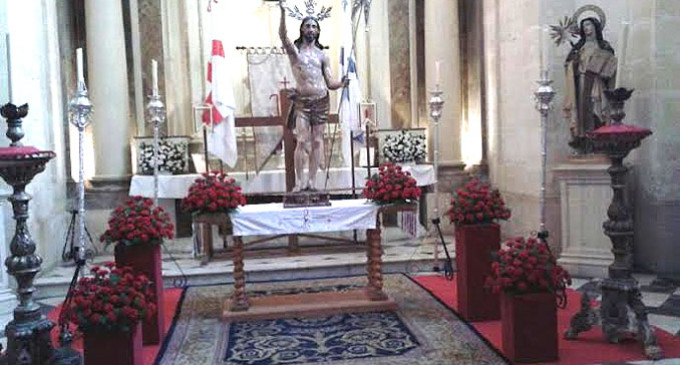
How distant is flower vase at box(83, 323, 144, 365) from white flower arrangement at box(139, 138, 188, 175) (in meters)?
6.01

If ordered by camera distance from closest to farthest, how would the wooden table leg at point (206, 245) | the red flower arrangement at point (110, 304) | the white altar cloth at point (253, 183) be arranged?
the red flower arrangement at point (110, 304) → the wooden table leg at point (206, 245) → the white altar cloth at point (253, 183)

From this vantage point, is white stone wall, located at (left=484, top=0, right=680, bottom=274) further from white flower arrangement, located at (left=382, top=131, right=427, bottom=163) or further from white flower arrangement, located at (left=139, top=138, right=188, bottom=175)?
white flower arrangement, located at (left=139, top=138, right=188, bottom=175)

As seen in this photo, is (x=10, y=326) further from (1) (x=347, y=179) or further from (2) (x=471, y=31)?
(2) (x=471, y=31)

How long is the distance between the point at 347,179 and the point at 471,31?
3506mm

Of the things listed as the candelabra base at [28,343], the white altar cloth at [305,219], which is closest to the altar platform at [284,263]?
the white altar cloth at [305,219]

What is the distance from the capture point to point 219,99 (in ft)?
28.8

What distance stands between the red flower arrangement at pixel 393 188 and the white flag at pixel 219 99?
3043mm

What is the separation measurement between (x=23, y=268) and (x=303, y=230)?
292cm

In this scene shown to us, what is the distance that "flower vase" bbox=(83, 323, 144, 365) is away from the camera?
4520 mm

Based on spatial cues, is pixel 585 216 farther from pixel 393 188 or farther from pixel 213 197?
pixel 213 197

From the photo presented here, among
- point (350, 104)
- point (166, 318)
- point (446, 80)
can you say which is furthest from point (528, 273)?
point (446, 80)

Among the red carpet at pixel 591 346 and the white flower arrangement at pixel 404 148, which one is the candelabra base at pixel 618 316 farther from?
the white flower arrangement at pixel 404 148

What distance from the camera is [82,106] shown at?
6.17m

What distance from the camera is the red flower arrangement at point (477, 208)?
20.4 feet
